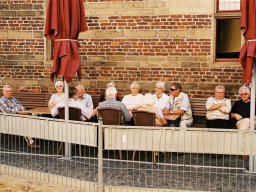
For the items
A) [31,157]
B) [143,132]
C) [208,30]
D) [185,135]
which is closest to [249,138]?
[185,135]

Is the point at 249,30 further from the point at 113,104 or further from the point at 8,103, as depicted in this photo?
the point at 8,103

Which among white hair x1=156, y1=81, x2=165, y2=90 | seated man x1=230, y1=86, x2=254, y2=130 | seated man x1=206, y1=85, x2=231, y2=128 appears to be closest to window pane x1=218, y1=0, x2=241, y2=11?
seated man x1=206, y1=85, x2=231, y2=128

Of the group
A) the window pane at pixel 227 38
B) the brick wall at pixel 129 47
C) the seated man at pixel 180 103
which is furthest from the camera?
the window pane at pixel 227 38

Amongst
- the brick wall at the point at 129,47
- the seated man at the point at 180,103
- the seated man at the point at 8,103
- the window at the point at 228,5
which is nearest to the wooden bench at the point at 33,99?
the brick wall at the point at 129,47

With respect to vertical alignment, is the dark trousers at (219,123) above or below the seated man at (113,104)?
below

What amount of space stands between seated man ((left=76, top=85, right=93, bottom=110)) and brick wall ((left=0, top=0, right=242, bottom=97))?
2.69ft

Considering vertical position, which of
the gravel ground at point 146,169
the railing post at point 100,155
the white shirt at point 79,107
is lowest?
the gravel ground at point 146,169

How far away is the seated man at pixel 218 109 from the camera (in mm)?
9344

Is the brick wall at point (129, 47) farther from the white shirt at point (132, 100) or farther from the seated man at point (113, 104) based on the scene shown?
the seated man at point (113, 104)

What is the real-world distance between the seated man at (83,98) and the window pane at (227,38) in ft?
9.57

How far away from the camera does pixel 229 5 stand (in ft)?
34.0

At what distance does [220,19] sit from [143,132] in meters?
5.12

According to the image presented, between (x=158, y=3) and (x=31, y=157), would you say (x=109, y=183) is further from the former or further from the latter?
(x=158, y=3)

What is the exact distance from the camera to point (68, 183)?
694 cm
